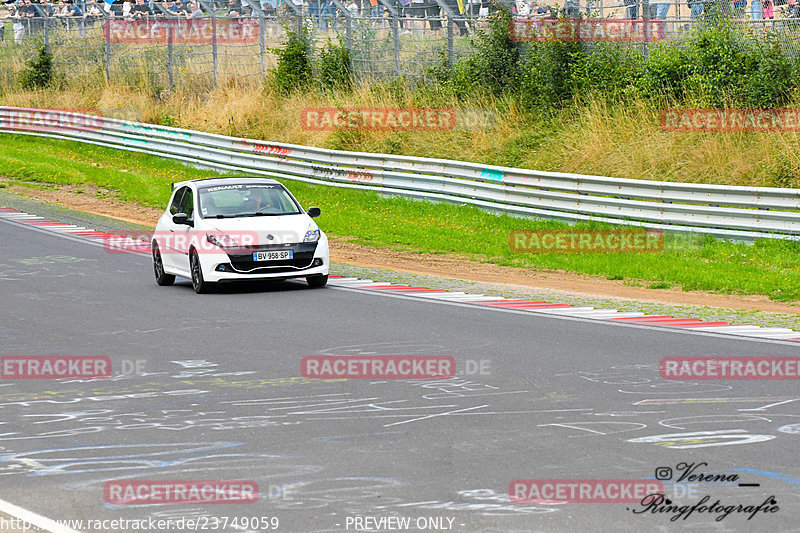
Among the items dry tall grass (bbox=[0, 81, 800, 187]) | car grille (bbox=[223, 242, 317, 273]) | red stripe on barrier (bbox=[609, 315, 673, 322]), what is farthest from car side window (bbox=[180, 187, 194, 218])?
dry tall grass (bbox=[0, 81, 800, 187])

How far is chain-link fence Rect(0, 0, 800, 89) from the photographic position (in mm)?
24781

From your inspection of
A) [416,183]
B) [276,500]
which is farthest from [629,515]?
[416,183]

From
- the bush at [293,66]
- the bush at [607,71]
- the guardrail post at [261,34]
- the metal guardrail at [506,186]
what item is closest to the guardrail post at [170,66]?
the metal guardrail at [506,186]

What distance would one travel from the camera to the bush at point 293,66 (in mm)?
34312

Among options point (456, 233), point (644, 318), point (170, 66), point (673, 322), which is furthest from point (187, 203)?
point (170, 66)

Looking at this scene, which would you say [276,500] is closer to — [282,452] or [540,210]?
[282,452]

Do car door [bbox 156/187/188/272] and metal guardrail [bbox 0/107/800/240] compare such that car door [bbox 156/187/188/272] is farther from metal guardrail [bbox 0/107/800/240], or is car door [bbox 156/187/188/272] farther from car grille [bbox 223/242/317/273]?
metal guardrail [bbox 0/107/800/240]

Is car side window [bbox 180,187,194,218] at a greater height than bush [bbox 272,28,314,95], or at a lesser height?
lesser

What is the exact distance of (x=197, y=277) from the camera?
15.8 metres

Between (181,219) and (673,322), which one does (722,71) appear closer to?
(673,322)

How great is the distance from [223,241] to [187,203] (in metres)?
1.65

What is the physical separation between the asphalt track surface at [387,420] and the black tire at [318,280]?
79.6 inches

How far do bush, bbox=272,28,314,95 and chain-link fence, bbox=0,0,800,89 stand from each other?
0.30m

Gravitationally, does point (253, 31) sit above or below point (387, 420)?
above
